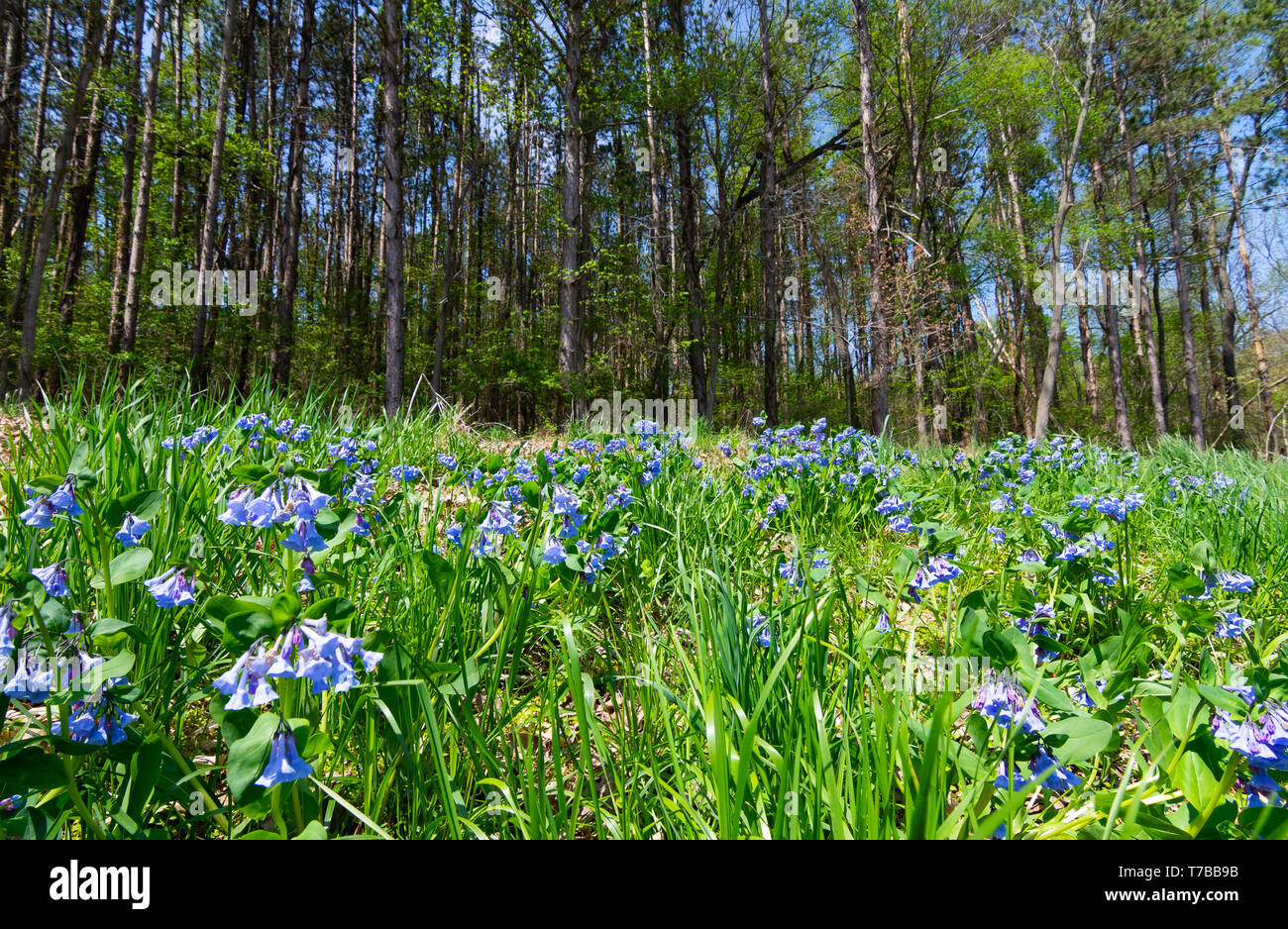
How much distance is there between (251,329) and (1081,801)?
15573 mm

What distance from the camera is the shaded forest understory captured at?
8.82 meters

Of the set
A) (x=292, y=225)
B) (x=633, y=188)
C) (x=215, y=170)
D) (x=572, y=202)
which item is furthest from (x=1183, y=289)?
(x=292, y=225)

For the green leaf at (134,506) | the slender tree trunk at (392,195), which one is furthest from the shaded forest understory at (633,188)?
the green leaf at (134,506)

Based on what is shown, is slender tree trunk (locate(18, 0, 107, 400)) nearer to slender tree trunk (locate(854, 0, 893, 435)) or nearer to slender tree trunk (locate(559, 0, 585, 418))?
slender tree trunk (locate(559, 0, 585, 418))

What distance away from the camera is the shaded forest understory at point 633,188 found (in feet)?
28.9

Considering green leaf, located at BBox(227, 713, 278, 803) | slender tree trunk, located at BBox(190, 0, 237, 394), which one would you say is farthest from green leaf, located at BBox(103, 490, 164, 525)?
slender tree trunk, located at BBox(190, 0, 237, 394)

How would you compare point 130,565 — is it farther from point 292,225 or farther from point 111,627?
point 292,225

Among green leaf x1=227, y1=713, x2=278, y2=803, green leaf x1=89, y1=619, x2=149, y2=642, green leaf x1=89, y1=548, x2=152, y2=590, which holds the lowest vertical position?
green leaf x1=227, y1=713, x2=278, y2=803

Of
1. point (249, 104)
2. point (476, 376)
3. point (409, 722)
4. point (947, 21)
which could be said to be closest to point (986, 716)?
point (409, 722)

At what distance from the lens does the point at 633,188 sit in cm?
1373
